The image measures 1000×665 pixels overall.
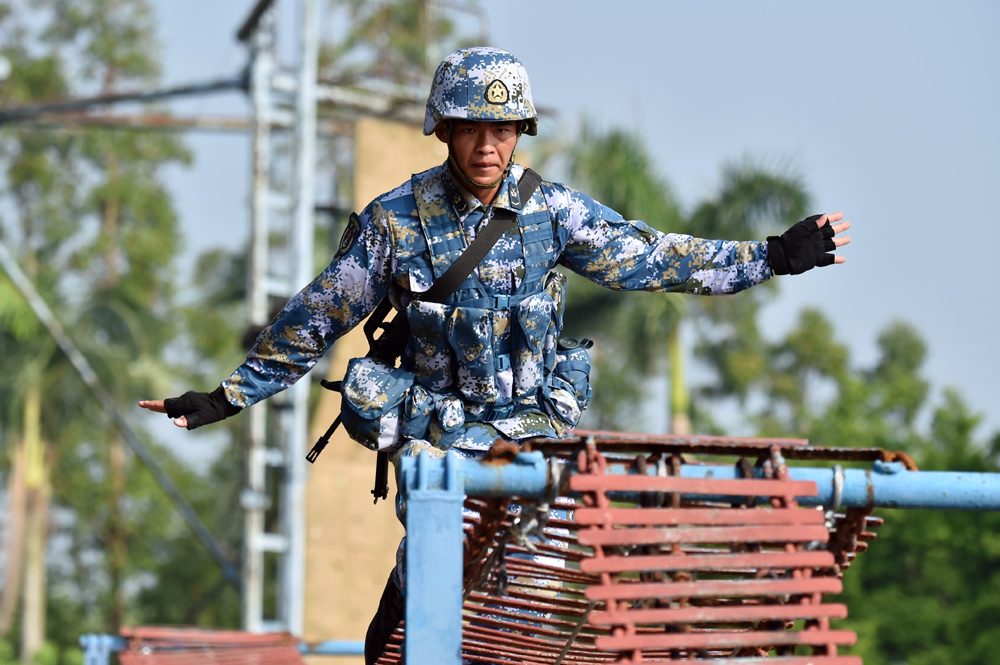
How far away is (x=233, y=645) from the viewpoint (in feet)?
21.6

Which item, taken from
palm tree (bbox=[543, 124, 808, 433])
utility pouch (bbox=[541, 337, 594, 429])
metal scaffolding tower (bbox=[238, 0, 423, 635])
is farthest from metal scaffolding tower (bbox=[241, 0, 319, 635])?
utility pouch (bbox=[541, 337, 594, 429])

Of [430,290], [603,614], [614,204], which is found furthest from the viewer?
[614,204]

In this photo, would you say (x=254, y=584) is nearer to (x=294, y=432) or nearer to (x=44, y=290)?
(x=294, y=432)

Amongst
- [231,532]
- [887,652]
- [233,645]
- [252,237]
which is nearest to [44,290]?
[231,532]

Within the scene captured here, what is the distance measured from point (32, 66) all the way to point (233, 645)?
25.0 metres

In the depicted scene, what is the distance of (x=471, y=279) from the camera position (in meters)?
3.95

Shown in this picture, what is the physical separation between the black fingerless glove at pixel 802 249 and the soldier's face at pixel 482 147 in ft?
2.61

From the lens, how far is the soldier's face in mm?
3910

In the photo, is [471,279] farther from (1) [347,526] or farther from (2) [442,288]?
(1) [347,526]

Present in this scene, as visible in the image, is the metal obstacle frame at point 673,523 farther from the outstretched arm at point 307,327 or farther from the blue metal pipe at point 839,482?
the outstretched arm at point 307,327

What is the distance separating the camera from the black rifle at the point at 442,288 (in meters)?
3.91

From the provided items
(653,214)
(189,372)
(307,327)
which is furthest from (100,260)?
(307,327)

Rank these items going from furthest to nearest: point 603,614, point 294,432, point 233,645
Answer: point 294,432 → point 233,645 → point 603,614

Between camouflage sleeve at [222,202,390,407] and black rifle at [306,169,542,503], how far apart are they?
77mm
